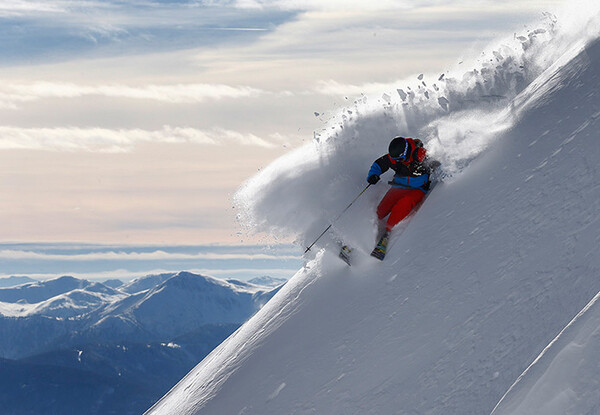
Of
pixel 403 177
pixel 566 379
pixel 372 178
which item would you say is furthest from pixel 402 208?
pixel 566 379

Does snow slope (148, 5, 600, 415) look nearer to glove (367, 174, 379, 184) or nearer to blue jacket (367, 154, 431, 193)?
blue jacket (367, 154, 431, 193)

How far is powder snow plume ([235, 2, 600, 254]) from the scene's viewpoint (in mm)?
11242

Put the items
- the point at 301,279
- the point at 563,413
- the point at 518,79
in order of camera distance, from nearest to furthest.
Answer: the point at 563,413
the point at 301,279
the point at 518,79

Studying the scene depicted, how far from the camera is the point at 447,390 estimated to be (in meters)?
6.19

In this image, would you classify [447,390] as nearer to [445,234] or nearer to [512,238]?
[512,238]

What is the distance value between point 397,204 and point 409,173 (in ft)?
1.90

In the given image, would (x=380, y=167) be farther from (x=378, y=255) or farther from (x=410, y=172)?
(x=378, y=255)

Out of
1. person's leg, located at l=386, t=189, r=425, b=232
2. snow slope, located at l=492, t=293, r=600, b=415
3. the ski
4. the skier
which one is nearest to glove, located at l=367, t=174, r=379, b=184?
the skier

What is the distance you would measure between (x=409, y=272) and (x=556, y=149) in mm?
2567

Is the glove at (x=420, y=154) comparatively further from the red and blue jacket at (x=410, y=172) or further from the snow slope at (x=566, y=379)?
the snow slope at (x=566, y=379)

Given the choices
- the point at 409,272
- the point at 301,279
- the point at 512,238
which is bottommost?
the point at 301,279

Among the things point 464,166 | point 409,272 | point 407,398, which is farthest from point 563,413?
point 464,166

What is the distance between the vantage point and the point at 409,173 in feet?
33.4

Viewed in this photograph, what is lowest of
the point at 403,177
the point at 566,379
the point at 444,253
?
the point at 444,253
